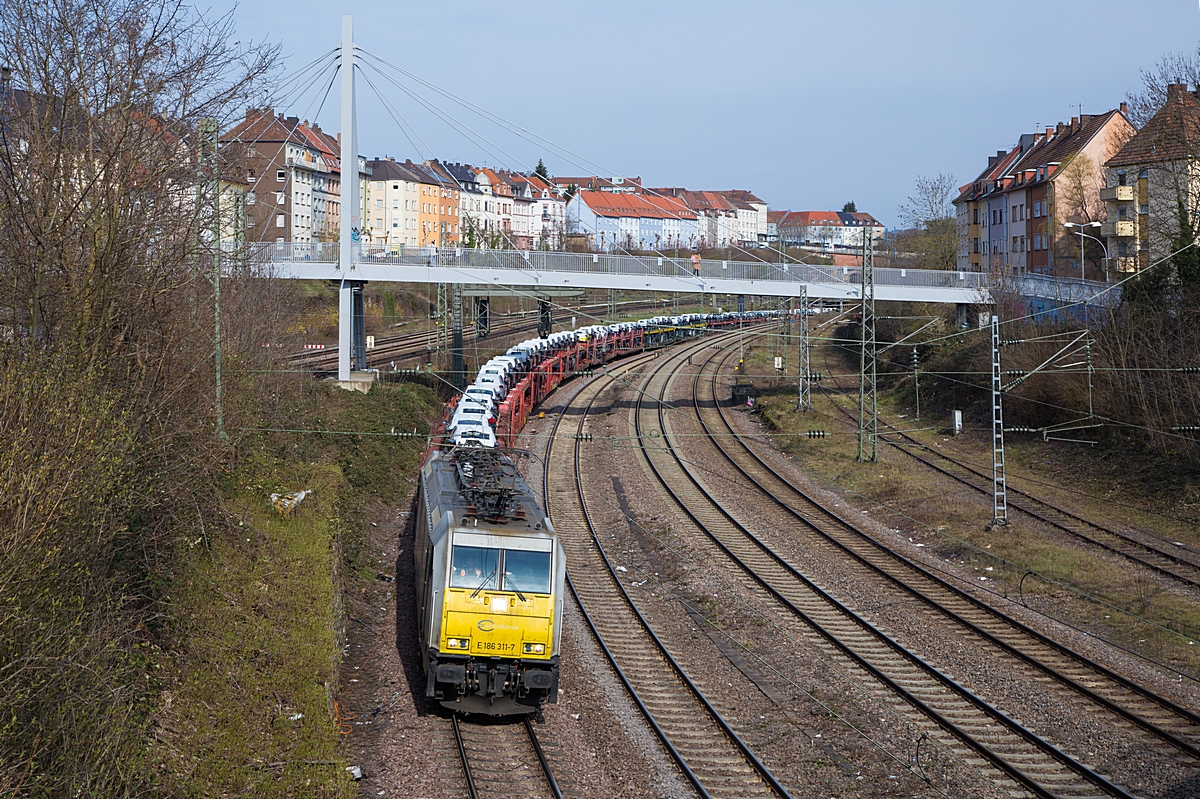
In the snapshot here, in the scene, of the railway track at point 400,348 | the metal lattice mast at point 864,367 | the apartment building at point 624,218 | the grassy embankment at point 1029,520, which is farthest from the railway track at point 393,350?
the apartment building at point 624,218

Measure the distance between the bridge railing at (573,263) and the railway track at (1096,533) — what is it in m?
10.1

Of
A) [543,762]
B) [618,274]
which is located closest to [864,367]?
[618,274]

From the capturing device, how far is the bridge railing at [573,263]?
38.3m

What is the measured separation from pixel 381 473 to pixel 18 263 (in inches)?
628

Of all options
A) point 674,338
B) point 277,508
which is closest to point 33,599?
point 277,508

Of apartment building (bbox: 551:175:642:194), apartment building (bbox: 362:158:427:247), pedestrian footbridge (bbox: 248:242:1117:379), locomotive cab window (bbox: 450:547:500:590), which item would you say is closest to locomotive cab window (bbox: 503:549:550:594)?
locomotive cab window (bbox: 450:547:500:590)

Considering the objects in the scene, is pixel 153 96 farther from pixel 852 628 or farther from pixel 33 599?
pixel 852 628

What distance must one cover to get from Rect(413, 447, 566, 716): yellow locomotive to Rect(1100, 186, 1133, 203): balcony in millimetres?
49206

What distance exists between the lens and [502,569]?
13555 millimetres

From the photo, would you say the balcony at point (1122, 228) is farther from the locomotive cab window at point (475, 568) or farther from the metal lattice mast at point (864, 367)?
the locomotive cab window at point (475, 568)

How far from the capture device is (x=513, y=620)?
43.7 feet

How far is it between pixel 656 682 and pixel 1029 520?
14.0 m

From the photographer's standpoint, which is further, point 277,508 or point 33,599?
point 277,508

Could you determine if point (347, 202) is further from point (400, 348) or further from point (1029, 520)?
point (1029, 520)
